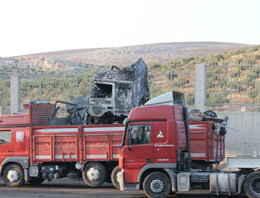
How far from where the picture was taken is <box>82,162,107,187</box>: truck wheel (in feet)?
49.4

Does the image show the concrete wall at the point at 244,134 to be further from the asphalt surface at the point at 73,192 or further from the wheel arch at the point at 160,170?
the wheel arch at the point at 160,170

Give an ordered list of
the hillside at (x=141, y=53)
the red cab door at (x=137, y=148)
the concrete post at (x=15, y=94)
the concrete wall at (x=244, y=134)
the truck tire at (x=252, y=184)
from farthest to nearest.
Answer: the hillside at (x=141, y=53)
the concrete post at (x=15, y=94)
the concrete wall at (x=244, y=134)
the red cab door at (x=137, y=148)
the truck tire at (x=252, y=184)

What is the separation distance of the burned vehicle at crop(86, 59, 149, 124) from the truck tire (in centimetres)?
626

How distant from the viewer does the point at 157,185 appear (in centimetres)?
1223

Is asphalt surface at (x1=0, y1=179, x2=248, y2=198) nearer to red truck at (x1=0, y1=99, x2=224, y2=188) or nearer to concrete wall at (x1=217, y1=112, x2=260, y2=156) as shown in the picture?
red truck at (x1=0, y1=99, x2=224, y2=188)

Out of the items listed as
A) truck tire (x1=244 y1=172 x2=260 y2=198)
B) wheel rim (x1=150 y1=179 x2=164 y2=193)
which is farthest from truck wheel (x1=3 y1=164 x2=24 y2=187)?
truck tire (x1=244 y1=172 x2=260 y2=198)

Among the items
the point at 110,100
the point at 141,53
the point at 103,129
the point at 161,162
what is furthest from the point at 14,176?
the point at 141,53

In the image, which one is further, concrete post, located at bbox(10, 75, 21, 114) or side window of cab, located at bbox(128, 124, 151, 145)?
concrete post, located at bbox(10, 75, 21, 114)

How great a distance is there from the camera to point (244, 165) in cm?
1199

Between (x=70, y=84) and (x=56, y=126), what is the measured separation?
809 cm

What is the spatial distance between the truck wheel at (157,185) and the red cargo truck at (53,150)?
103 inches

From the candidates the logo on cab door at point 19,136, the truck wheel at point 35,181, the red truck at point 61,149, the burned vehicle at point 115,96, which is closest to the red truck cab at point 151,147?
the red truck at point 61,149

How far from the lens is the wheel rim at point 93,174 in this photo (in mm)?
15055

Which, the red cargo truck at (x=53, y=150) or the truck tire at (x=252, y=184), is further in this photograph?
the red cargo truck at (x=53, y=150)
